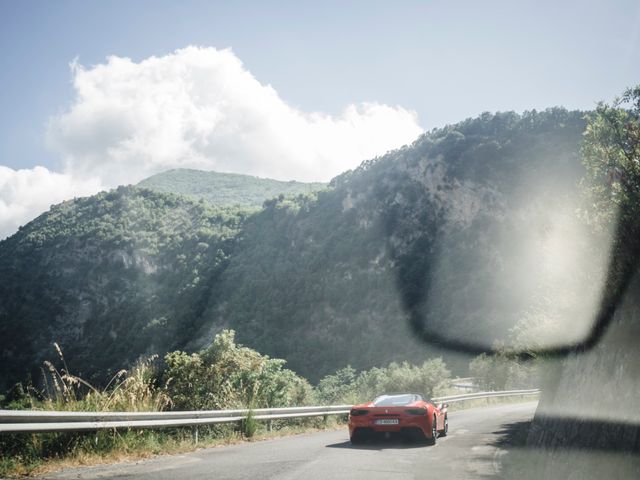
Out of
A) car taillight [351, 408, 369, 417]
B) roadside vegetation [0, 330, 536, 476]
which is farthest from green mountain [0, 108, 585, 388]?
car taillight [351, 408, 369, 417]

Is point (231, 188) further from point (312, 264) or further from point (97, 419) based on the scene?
point (97, 419)

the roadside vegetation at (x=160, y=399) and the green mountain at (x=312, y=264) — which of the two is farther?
the green mountain at (x=312, y=264)

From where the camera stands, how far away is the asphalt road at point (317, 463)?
235 inches

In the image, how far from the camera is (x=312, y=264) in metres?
105

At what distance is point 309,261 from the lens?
106 m

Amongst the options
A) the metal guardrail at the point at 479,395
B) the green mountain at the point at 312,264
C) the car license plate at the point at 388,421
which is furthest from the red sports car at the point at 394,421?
the green mountain at the point at 312,264

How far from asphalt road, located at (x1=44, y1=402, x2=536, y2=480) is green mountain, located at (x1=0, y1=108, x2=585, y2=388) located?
6497 centimetres

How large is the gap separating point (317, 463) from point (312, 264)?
98.2 m

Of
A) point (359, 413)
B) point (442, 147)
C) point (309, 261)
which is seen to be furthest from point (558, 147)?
point (359, 413)

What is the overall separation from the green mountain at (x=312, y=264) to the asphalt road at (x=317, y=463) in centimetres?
6497

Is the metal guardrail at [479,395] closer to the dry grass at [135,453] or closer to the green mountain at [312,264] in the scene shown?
the dry grass at [135,453]

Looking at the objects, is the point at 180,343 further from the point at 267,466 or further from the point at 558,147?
the point at 267,466

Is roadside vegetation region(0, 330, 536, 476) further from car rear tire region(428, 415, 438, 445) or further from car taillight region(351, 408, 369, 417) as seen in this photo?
car rear tire region(428, 415, 438, 445)

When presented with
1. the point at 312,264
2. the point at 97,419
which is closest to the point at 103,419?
the point at 97,419
